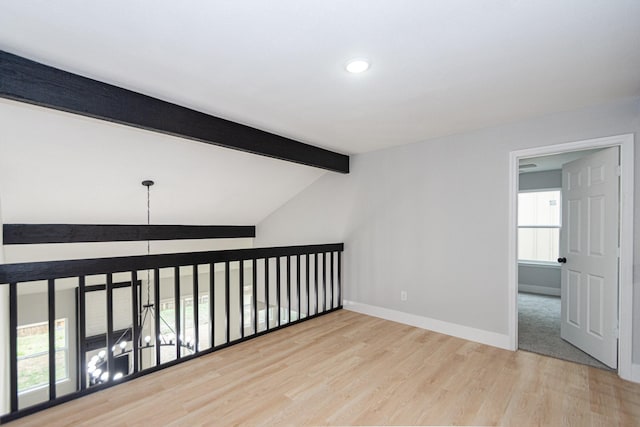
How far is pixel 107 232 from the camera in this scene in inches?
193

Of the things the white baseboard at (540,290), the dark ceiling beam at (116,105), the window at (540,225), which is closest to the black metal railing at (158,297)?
the dark ceiling beam at (116,105)

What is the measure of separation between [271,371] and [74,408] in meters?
1.37

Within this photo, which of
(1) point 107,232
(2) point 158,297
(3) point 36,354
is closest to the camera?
(2) point 158,297

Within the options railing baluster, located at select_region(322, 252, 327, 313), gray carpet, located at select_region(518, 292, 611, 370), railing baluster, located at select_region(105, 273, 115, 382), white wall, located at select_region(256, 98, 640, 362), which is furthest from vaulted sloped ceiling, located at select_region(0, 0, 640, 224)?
gray carpet, located at select_region(518, 292, 611, 370)

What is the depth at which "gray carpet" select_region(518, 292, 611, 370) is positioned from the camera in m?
3.06

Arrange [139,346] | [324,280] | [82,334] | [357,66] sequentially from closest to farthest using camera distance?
1. [357,66]
2. [82,334]
3. [139,346]
4. [324,280]

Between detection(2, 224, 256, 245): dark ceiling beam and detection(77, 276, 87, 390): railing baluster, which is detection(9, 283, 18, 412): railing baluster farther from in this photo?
detection(2, 224, 256, 245): dark ceiling beam

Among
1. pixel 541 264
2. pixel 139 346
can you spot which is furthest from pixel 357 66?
pixel 541 264

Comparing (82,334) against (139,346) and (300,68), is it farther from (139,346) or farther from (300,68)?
(300,68)

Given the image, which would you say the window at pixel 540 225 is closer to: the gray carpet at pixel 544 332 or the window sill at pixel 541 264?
the window sill at pixel 541 264

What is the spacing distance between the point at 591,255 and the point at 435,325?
→ 172 cm

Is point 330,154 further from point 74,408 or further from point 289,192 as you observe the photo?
point 74,408

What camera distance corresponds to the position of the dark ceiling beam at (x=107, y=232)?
420 centimetres

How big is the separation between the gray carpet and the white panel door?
0.11 metres
